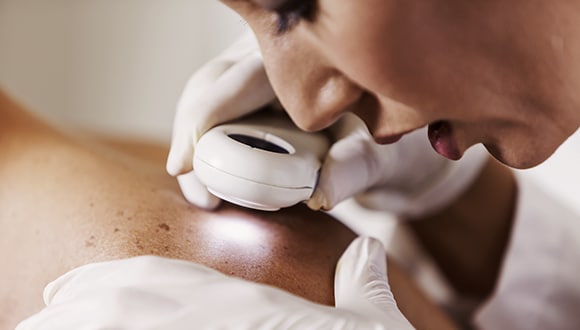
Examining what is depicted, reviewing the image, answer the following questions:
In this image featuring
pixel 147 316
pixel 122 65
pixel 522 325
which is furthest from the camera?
pixel 122 65

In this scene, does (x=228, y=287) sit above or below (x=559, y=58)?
below

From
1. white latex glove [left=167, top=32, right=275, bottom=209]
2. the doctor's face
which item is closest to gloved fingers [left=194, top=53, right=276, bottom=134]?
white latex glove [left=167, top=32, right=275, bottom=209]

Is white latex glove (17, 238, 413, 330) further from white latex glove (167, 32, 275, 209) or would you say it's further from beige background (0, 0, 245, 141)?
beige background (0, 0, 245, 141)

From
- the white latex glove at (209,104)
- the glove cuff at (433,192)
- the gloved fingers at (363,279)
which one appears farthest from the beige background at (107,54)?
the gloved fingers at (363,279)

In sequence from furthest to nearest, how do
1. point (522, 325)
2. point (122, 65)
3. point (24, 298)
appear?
point (122, 65) < point (522, 325) < point (24, 298)

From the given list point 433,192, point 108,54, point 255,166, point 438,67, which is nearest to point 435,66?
point 438,67

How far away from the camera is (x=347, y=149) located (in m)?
0.62

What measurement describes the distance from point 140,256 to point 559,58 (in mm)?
274

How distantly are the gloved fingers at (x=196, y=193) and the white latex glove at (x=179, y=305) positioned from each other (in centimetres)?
11

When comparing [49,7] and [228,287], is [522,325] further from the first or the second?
[49,7]

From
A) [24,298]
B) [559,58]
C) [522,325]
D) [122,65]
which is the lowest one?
[122,65]

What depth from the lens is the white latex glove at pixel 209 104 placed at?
571mm

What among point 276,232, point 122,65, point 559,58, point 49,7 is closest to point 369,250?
point 276,232

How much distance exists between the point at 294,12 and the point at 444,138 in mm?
144
